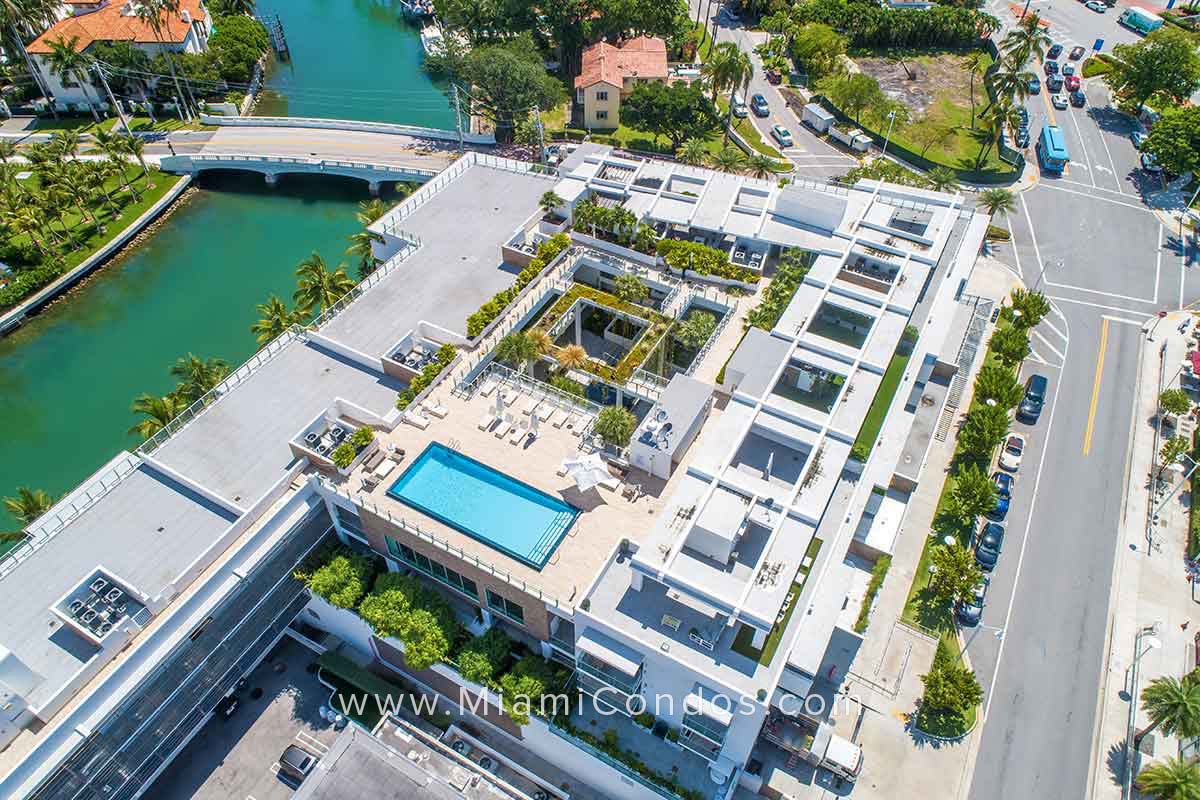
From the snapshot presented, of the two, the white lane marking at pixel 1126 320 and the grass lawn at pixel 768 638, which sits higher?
the white lane marking at pixel 1126 320

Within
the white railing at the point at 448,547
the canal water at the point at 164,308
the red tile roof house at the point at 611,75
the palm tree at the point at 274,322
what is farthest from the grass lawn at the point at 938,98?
the white railing at the point at 448,547

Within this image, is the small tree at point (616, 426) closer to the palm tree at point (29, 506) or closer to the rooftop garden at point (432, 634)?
the rooftop garden at point (432, 634)

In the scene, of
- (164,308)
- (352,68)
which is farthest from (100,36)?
(164,308)

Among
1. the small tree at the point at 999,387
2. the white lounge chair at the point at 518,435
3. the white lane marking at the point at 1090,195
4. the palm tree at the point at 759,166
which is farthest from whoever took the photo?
the white lane marking at the point at 1090,195

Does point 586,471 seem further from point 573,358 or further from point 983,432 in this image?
point 983,432

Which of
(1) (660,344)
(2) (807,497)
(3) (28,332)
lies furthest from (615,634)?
(3) (28,332)

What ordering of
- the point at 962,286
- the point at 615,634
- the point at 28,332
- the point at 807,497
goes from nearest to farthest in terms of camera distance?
1. the point at 615,634
2. the point at 807,497
3. the point at 962,286
4. the point at 28,332

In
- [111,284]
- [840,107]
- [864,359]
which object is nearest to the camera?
[864,359]

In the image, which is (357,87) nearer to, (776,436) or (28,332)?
(28,332)
